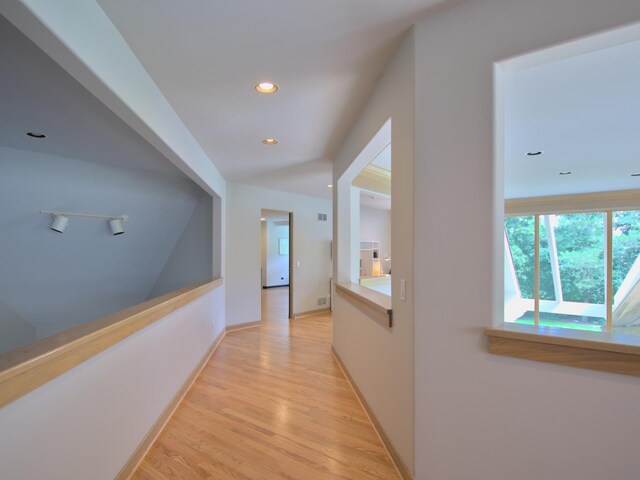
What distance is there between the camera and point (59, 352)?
1.21 m

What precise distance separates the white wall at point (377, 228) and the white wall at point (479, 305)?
6.07 m

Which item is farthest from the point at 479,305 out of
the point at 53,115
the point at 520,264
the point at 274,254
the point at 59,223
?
the point at 274,254

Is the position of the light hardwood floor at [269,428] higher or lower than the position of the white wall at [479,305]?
lower

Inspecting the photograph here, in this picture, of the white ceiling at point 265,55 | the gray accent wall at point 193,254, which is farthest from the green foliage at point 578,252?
the gray accent wall at point 193,254

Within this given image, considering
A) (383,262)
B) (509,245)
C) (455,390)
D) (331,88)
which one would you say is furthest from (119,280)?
(509,245)

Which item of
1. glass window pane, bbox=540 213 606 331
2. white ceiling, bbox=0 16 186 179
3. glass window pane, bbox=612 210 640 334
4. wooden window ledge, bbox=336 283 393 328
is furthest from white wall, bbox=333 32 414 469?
glass window pane, bbox=612 210 640 334

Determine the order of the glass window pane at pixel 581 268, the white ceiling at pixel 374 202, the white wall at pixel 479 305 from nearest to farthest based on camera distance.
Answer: the white wall at pixel 479 305 < the glass window pane at pixel 581 268 < the white ceiling at pixel 374 202

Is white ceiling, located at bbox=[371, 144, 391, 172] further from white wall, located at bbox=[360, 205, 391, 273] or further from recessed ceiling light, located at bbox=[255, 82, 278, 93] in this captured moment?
white wall, located at bbox=[360, 205, 391, 273]

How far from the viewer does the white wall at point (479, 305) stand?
1133 mm

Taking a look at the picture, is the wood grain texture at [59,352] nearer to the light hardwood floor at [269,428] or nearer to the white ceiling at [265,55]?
the light hardwood floor at [269,428]

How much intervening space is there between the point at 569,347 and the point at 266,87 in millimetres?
2236

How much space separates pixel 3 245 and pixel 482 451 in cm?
427

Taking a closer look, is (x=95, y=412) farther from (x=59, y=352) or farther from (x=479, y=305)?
(x=479, y=305)

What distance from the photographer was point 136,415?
1.88 m
